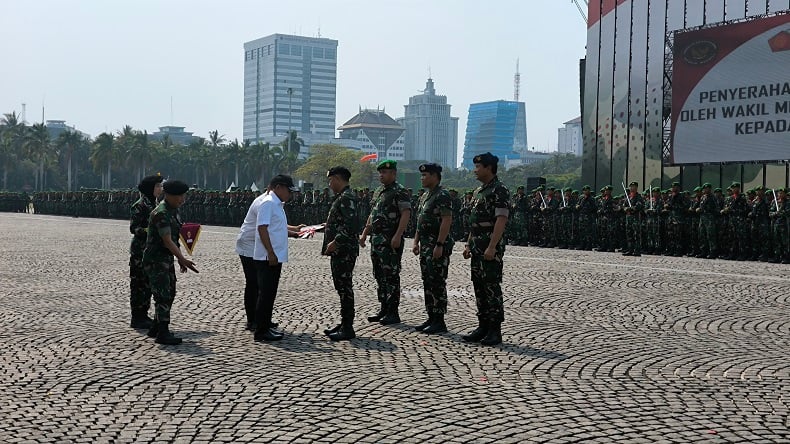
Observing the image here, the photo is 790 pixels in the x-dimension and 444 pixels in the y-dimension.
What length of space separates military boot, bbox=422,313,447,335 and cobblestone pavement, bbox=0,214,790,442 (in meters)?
0.15

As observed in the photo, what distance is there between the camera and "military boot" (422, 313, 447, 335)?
823 centimetres

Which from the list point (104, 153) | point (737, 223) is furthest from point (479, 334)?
point (104, 153)

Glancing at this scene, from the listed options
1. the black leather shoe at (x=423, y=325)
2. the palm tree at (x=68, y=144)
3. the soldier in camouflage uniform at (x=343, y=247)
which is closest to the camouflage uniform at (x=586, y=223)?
the black leather shoe at (x=423, y=325)

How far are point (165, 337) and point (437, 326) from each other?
2485mm

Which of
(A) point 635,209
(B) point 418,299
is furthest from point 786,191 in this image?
(B) point 418,299

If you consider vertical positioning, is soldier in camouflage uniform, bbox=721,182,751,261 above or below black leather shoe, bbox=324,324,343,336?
above

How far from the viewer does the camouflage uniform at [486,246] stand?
7672mm

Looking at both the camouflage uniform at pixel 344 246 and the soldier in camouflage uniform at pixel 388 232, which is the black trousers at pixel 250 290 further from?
the soldier in camouflage uniform at pixel 388 232

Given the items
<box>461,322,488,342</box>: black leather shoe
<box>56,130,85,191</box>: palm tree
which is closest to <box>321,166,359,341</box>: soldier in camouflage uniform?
<box>461,322,488,342</box>: black leather shoe

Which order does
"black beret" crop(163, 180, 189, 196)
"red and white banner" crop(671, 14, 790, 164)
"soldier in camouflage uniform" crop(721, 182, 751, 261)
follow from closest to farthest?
"black beret" crop(163, 180, 189, 196)
"soldier in camouflage uniform" crop(721, 182, 751, 261)
"red and white banner" crop(671, 14, 790, 164)

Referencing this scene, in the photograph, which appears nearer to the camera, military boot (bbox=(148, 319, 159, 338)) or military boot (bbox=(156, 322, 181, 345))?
military boot (bbox=(156, 322, 181, 345))

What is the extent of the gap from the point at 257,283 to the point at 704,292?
645cm

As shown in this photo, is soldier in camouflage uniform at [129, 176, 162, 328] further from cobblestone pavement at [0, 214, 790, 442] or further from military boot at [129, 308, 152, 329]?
cobblestone pavement at [0, 214, 790, 442]

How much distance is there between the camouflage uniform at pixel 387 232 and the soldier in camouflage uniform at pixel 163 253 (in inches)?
73.8
